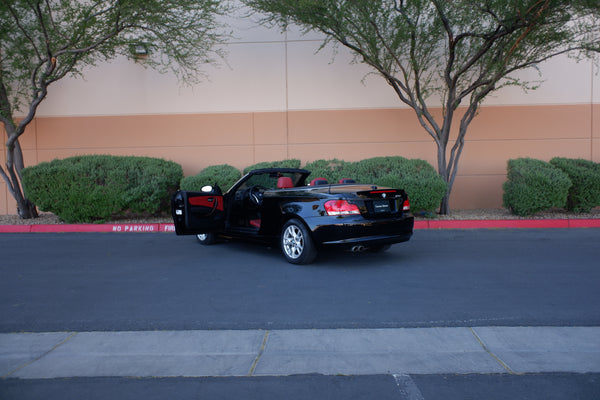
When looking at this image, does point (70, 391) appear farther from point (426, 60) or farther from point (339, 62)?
point (339, 62)

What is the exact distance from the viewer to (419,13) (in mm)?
10523

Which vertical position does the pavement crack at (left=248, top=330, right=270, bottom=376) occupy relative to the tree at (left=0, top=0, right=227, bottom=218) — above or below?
below

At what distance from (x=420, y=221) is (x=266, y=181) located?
14.2 feet

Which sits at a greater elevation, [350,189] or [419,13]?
[419,13]

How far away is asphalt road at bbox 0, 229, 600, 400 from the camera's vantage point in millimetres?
3158

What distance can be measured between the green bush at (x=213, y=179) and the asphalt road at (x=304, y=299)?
3335mm

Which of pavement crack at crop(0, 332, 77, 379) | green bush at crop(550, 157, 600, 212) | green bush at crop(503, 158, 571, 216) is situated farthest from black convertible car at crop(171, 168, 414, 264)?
green bush at crop(550, 157, 600, 212)

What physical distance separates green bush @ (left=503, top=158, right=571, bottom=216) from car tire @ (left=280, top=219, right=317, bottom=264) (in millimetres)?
6658

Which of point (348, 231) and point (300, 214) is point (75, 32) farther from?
point (348, 231)

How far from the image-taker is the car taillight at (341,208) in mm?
6430

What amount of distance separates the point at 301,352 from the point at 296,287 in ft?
6.33

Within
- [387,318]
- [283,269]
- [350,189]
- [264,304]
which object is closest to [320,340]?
[387,318]

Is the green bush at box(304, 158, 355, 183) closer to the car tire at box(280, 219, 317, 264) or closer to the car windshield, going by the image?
the car windshield

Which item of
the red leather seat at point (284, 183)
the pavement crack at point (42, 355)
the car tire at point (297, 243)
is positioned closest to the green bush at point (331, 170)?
the red leather seat at point (284, 183)
